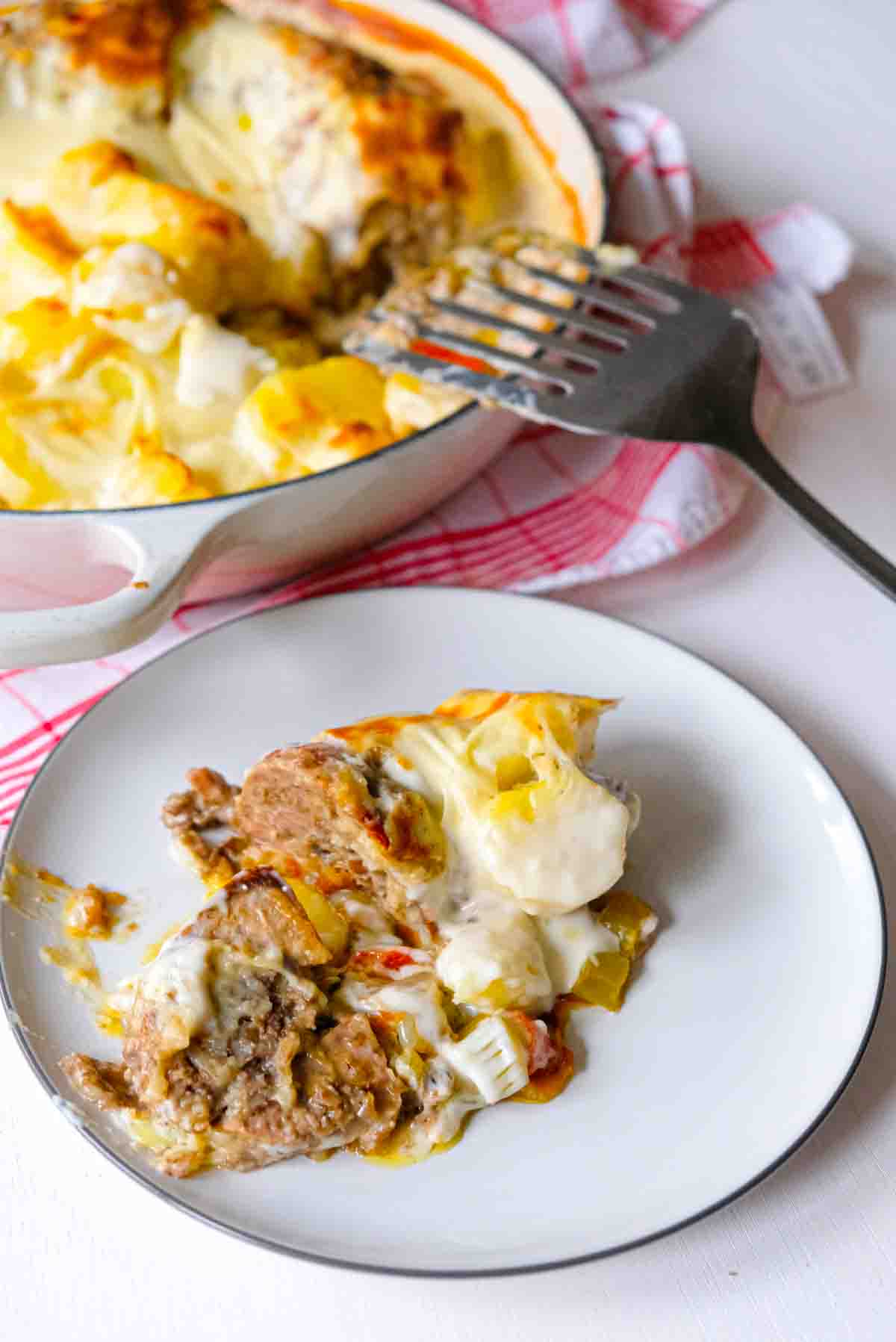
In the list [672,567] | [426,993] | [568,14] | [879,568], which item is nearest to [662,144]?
[568,14]

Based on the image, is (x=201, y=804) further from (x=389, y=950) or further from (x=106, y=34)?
(x=106, y=34)

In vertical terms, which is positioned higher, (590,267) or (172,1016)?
(590,267)

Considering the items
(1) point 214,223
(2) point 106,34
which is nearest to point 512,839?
(1) point 214,223

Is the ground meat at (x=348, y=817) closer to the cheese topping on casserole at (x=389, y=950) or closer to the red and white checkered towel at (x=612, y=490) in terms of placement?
the cheese topping on casserole at (x=389, y=950)

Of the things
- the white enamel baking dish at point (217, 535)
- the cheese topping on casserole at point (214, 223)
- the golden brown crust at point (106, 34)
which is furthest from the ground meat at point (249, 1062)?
the golden brown crust at point (106, 34)

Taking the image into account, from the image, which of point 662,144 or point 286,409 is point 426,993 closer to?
point 286,409

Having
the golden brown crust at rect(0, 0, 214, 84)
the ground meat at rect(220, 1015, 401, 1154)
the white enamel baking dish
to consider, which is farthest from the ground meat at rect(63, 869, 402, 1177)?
the golden brown crust at rect(0, 0, 214, 84)

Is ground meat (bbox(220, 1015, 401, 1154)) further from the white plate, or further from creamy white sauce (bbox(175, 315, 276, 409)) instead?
creamy white sauce (bbox(175, 315, 276, 409))
